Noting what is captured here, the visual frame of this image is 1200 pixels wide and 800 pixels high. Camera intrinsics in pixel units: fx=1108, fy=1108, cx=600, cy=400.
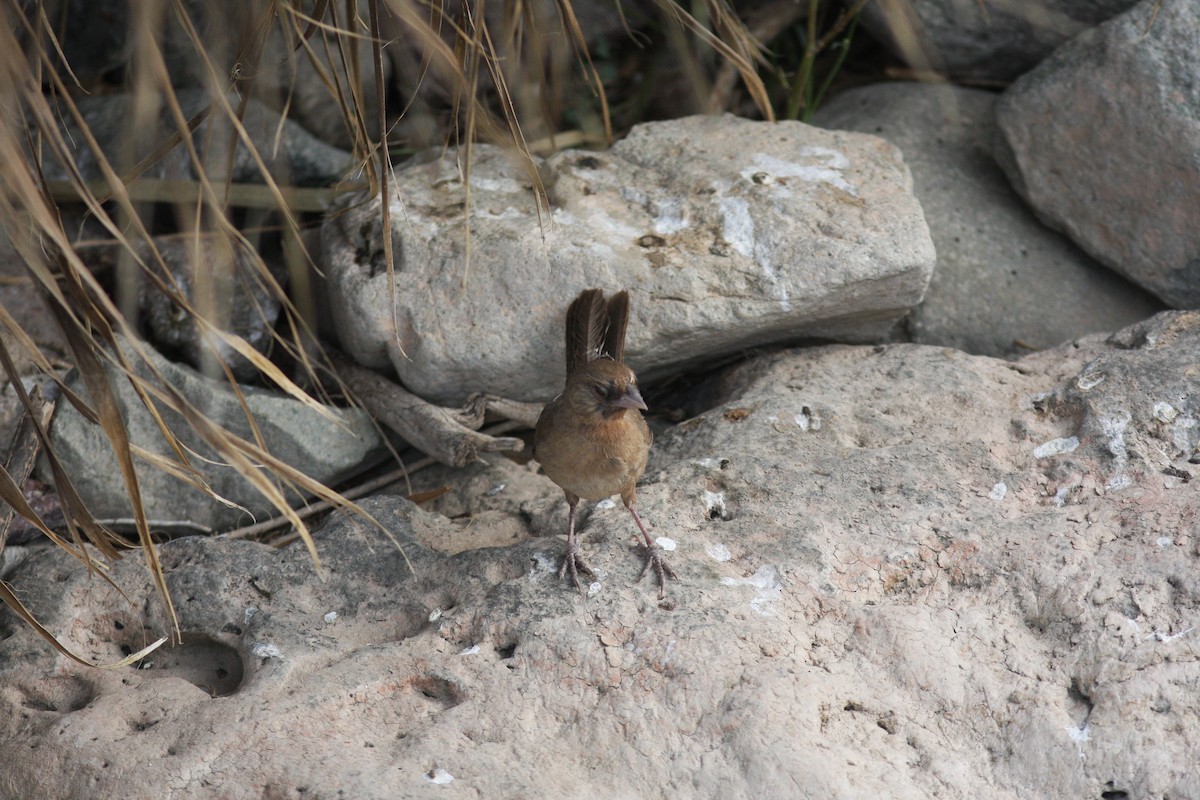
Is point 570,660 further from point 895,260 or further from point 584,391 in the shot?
Answer: point 895,260

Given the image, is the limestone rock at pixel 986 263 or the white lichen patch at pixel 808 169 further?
the limestone rock at pixel 986 263

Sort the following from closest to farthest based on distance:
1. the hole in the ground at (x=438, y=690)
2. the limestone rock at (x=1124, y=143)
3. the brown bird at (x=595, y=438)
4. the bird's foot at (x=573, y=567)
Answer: the hole in the ground at (x=438, y=690)
the bird's foot at (x=573, y=567)
the brown bird at (x=595, y=438)
the limestone rock at (x=1124, y=143)

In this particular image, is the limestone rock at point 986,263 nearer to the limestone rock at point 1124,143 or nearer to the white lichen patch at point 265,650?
the limestone rock at point 1124,143

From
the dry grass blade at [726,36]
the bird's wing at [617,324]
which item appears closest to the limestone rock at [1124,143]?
the dry grass blade at [726,36]

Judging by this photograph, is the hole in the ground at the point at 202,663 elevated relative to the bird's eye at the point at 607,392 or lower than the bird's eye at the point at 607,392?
lower

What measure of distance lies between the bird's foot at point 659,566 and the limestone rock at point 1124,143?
93.0 inches

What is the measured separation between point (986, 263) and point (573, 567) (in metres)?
2.26

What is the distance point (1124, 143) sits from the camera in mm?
4023

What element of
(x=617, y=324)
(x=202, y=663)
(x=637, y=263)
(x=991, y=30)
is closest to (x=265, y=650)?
(x=202, y=663)

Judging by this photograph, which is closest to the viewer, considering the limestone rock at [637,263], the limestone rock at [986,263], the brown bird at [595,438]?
the brown bird at [595,438]

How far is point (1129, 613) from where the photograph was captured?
269 cm

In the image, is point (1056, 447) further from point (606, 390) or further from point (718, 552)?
point (606, 390)

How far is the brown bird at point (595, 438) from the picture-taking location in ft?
9.91

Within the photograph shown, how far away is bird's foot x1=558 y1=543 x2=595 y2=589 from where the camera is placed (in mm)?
2917
